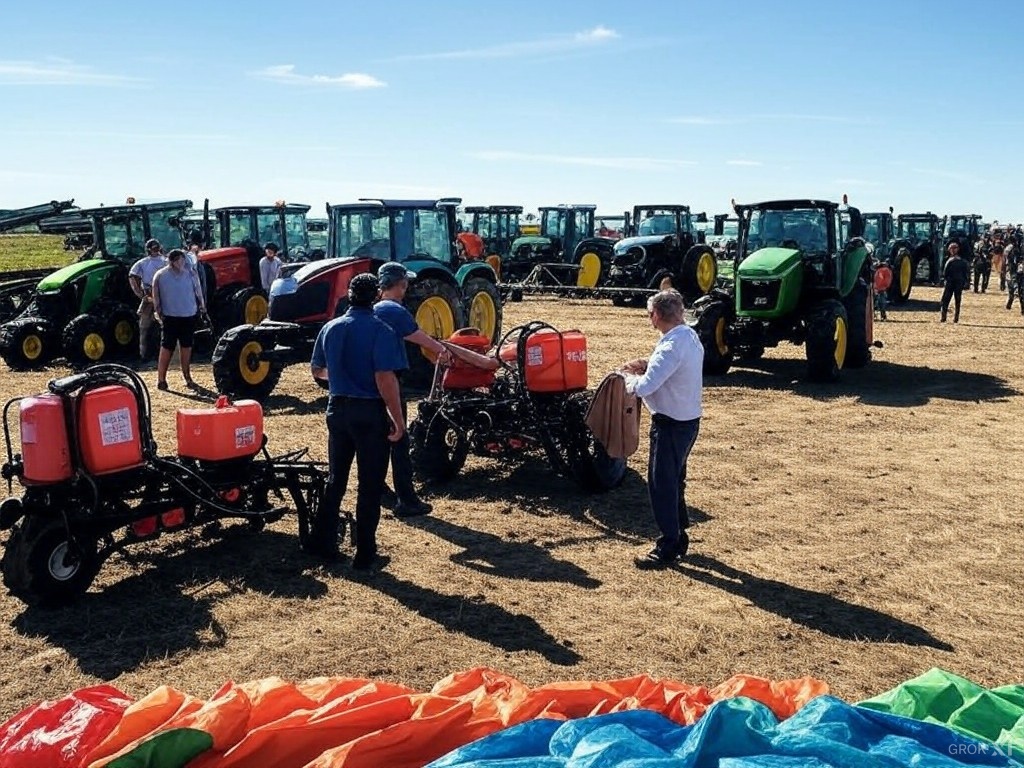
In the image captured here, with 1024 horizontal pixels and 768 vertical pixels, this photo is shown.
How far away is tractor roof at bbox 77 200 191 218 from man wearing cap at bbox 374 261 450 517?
898 cm

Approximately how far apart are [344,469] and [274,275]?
833cm

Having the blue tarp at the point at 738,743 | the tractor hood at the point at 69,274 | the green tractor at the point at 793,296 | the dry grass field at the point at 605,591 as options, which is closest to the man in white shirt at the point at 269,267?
the tractor hood at the point at 69,274

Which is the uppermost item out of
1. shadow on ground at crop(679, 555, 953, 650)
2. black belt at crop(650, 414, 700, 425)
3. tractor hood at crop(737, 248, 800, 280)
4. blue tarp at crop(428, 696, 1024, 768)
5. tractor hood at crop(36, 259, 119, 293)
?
tractor hood at crop(737, 248, 800, 280)

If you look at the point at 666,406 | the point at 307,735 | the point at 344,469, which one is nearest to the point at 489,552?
the point at 344,469

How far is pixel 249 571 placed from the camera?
5.19m

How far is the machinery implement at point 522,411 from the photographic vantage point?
256 inches

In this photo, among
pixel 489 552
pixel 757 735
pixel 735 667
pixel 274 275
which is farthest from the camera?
pixel 274 275

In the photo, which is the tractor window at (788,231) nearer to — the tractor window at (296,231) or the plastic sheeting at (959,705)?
the tractor window at (296,231)

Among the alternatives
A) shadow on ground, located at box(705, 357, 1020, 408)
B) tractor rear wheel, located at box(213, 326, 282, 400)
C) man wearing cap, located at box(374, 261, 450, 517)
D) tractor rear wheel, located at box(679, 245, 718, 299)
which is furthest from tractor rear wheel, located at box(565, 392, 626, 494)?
tractor rear wheel, located at box(679, 245, 718, 299)

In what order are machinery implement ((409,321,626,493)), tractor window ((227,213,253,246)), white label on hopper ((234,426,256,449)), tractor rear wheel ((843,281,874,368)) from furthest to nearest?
tractor window ((227,213,253,246)) < tractor rear wheel ((843,281,874,368)) < machinery implement ((409,321,626,493)) < white label on hopper ((234,426,256,449))

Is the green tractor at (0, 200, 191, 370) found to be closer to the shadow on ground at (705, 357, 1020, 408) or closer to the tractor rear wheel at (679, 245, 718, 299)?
the shadow on ground at (705, 357, 1020, 408)

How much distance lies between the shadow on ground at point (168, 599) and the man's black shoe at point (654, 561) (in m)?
1.60

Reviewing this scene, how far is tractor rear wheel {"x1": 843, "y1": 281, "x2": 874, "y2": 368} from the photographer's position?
39.1 feet

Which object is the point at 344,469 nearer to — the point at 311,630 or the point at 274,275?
the point at 311,630
